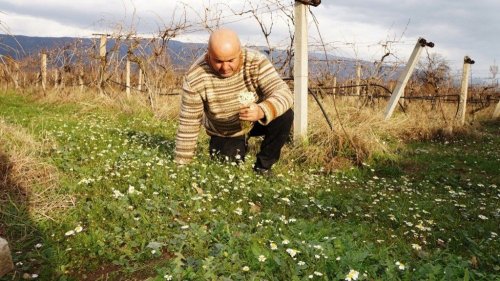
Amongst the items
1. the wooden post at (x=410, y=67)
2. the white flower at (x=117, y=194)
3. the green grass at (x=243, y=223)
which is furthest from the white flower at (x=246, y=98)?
the wooden post at (x=410, y=67)

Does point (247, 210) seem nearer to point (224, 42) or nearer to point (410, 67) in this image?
point (224, 42)

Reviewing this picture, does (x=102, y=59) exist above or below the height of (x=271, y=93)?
above

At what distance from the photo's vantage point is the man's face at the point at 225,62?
5.04 metres

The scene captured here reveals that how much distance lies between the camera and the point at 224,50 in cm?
495

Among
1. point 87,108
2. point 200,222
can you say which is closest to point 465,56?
point 87,108

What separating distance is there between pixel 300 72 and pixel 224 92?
2.26 meters

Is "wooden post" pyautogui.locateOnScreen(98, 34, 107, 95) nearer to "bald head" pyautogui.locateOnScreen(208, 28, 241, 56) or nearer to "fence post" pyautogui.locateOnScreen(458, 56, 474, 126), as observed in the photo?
"bald head" pyautogui.locateOnScreen(208, 28, 241, 56)

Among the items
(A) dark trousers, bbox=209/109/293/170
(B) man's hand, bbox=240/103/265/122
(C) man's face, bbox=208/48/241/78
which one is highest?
(C) man's face, bbox=208/48/241/78

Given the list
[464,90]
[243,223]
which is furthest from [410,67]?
[243,223]

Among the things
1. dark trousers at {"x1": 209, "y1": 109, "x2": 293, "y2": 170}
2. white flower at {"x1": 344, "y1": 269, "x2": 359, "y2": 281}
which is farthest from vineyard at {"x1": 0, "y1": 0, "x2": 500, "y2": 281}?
dark trousers at {"x1": 209, "y1": 109, "x2": 293, "y2": 170}

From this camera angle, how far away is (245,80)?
568 centimetres

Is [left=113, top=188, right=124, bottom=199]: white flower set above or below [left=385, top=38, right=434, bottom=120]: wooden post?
below

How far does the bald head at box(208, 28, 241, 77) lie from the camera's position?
16.1ft

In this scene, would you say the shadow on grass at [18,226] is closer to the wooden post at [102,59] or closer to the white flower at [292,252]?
the white flower at [292,252]
